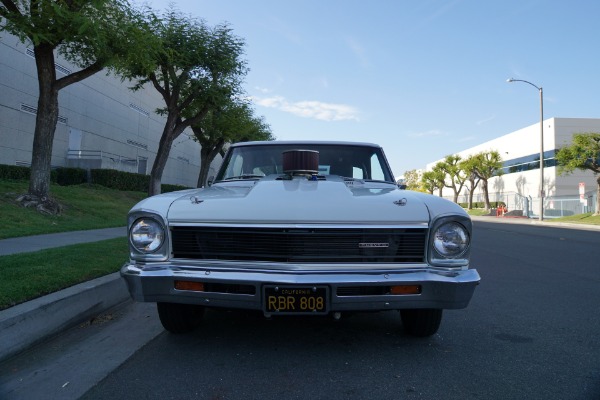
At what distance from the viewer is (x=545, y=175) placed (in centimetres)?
4512

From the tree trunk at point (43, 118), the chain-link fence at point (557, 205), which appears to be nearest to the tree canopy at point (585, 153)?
the chain-link fence at point (557, 205)

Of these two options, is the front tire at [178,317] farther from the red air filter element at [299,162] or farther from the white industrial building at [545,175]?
the white industrial building at [545,175]

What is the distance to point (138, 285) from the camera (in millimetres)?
3031

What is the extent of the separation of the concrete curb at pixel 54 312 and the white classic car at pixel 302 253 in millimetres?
969

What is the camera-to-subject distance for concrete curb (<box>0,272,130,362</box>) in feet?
10.6

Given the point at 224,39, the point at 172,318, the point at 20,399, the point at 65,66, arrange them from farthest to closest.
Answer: the point at 65,66 → the point at 224,39 → the point at 172,318 → the point at 20,399

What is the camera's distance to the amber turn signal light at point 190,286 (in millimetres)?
2945

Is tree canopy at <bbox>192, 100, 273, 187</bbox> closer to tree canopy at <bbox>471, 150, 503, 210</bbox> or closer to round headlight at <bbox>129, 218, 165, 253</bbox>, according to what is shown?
round headlight at <bbox>129, 218, 165, 253</bbox>

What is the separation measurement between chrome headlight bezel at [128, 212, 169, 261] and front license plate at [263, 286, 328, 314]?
32.8 inches

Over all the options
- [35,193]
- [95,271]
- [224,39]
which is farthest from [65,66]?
[95,271]

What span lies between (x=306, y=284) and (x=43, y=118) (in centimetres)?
1193

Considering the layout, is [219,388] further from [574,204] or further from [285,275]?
[574,204]

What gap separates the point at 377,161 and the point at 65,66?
2293cm

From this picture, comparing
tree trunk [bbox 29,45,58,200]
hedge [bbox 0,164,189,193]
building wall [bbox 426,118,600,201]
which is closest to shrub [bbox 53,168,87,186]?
hedge [bbox 0,164,189,193]
